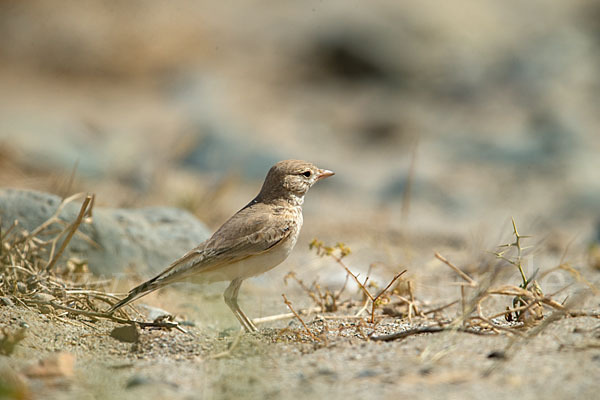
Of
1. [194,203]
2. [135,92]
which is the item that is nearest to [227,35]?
[135,92]

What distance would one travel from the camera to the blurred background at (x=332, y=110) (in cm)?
848

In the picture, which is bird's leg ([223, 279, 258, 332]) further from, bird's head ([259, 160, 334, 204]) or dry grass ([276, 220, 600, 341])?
bird's head ([259, 160, 334, 204])

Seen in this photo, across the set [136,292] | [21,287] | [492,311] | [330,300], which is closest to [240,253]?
[136,292]

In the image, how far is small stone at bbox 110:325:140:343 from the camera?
361 cm

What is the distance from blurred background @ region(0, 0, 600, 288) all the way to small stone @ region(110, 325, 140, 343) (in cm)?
314

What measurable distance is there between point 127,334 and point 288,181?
1.64m

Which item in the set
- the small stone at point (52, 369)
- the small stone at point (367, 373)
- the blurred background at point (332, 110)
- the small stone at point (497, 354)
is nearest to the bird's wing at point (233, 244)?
the small stone at point (52, 369)

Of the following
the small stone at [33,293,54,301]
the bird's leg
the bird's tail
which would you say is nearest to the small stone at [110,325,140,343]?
the bird's tail

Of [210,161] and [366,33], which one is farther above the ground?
[366,33]

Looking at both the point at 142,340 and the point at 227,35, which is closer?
the point at 142,340

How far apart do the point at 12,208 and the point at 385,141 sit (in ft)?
24.8

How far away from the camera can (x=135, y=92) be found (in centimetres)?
1330

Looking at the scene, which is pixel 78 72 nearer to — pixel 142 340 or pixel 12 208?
pixel 12 208

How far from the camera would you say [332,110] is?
1259 centimetres
